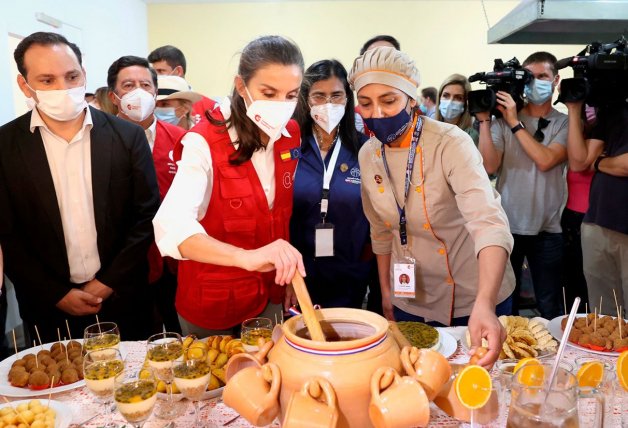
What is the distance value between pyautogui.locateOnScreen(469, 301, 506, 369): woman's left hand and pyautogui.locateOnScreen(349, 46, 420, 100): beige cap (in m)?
0.76

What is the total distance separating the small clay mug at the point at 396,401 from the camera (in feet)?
2.82

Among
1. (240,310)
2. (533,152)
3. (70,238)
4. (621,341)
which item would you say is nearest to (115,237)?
(70,238)

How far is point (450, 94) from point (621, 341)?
7.46 feet

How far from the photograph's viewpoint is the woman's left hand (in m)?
1.22

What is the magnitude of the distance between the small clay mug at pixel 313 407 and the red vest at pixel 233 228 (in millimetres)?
868

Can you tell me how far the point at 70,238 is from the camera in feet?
6.80

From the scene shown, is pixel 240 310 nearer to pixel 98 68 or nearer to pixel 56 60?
pixel 56 60

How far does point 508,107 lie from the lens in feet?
9.93

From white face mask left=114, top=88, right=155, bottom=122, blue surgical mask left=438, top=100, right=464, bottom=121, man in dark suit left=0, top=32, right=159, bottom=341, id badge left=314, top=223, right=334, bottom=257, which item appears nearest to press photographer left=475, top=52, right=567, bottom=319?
blue surgical mask left=438, top=100, right=464, bottom=121

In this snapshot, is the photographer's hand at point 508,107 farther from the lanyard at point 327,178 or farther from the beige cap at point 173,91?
the beige cap at point 173,91

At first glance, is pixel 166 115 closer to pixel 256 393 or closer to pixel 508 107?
pixel 508 107

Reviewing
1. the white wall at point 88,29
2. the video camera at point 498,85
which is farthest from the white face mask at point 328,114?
the white wall at point 88,29

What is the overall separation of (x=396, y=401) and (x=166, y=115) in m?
2.96

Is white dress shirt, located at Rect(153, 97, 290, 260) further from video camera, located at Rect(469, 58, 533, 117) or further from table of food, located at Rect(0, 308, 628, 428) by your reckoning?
video camera, located at Rect(469, 58, 533, 117)
